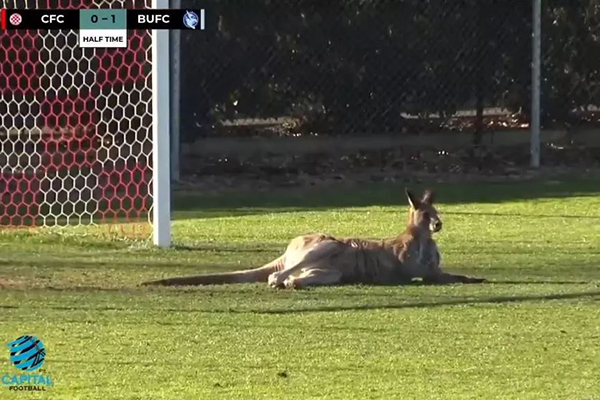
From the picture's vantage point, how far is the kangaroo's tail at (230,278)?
31.3ft

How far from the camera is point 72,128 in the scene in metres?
14.1

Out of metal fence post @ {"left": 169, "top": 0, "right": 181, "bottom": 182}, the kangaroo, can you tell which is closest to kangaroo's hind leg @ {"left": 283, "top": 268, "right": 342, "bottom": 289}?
the kangaroo

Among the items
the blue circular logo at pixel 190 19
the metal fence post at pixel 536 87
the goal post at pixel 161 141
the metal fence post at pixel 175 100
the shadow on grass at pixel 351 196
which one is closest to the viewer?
the goal post at pixel 161 141

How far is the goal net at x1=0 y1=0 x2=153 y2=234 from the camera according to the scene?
13492mm

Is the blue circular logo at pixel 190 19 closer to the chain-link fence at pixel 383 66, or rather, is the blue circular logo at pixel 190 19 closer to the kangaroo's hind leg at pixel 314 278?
the chain-link fence at pixel 383 66

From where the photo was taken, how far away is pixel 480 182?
15.9m

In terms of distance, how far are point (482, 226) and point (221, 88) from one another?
4668 millimetres

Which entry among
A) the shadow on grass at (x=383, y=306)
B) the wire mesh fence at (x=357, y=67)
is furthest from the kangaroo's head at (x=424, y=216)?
the wire mesh fence at (x=357, y=67)

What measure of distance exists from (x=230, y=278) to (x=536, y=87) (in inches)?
308

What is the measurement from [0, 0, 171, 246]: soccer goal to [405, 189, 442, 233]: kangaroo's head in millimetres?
3381

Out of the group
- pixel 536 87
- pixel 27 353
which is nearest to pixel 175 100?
pixel 536 87

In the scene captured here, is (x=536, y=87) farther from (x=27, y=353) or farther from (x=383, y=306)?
(x=27, y=353)

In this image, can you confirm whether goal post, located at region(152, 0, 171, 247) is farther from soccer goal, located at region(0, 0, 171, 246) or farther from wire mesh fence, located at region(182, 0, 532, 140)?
wire mesh fence, located at region(182, 0, 532, 140)

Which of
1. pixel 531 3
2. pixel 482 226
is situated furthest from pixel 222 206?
pixel 531 3
